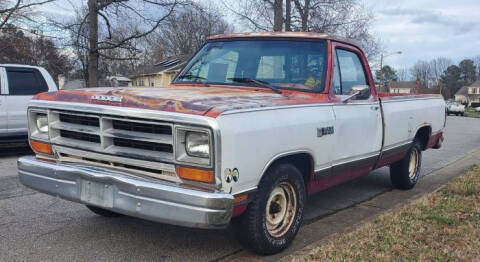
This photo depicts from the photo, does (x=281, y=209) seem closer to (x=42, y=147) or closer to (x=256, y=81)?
(x=256, y=81)

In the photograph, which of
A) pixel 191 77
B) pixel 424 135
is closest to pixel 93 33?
pixel 191 77

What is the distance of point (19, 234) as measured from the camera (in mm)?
4324

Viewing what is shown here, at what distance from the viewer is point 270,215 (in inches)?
154

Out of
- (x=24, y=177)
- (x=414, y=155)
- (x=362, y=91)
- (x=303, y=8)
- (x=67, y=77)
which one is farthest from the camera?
(x=67, y=77)

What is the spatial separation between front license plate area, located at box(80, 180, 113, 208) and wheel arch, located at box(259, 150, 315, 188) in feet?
3.86

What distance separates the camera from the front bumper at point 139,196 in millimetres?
3061

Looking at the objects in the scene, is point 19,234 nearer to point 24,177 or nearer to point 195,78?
point 24,177

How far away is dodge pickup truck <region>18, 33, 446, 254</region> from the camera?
3141 mm

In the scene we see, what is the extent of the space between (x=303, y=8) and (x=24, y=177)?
21175mm

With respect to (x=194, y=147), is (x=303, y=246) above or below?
below

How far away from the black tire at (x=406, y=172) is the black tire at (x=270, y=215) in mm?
3125

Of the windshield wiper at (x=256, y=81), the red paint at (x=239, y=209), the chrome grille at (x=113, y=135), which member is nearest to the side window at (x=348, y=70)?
the windshield wiper at (x=256, y=81)

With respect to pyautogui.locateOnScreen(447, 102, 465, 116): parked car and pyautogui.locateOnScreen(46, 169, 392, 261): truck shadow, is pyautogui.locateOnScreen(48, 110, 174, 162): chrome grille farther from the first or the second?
pyautogui.locateOnScreen(447, 102, 465, 116): parked car

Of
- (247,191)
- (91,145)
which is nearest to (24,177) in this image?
(91,145)
